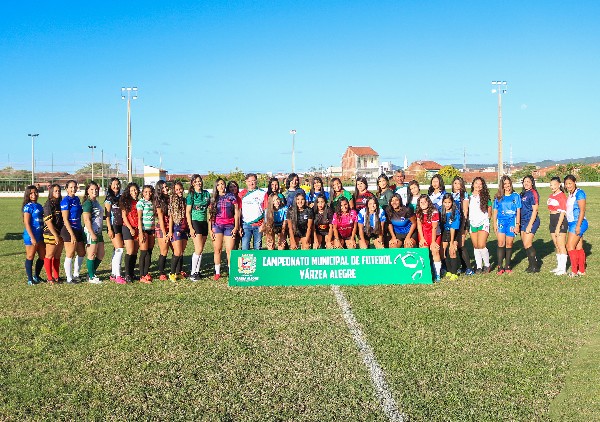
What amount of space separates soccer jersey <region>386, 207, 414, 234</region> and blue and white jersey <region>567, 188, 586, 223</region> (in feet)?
8.80

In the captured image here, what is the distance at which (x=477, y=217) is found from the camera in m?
9.73

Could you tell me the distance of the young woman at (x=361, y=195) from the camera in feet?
32.4

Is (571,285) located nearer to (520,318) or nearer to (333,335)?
(520,318)

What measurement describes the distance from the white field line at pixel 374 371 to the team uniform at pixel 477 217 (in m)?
3.34

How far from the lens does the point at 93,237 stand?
927cm

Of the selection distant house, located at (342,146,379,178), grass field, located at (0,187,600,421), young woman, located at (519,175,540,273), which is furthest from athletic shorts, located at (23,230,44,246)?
Result: distant house, located at (342,146,379,178)

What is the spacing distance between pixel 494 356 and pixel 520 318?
1601 mm

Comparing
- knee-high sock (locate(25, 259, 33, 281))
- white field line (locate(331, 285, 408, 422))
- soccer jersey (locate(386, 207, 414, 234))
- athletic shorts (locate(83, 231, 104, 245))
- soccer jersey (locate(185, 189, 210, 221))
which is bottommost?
white field line (locate(331, 285, 408, 422))

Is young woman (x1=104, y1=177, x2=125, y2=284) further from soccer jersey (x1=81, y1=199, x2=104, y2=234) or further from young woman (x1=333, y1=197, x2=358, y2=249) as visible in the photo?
young woman (x1=333, y1=197, x2=358, y2=249)

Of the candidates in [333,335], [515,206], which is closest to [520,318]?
[333,335]

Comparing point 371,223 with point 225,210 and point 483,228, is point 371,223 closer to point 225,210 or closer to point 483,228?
point 483,228

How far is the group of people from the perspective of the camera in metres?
9.25

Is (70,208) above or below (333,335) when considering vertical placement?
above

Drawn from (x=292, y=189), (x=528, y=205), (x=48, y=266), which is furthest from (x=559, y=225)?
(x=48, y=266)
